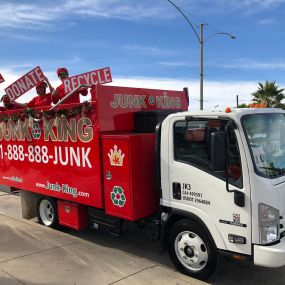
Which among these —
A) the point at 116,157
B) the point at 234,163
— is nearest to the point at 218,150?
the point at 234,163

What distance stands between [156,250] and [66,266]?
56.0 inches

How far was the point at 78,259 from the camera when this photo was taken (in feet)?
17.3

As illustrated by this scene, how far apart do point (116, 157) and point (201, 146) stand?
4.00ft

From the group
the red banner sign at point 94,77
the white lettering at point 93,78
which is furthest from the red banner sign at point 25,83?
the white lettering at point 93,78

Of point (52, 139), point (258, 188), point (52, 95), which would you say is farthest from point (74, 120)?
point (258, 188)

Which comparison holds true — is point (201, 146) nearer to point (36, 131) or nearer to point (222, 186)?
point (222, 186)

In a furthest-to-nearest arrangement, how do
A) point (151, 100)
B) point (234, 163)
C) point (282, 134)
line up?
point (151, 100) → point (282, 134) → point (234, 163)

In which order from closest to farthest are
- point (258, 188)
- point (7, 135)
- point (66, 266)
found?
point (258, 188)
point (66, 266)
point (7, 135)

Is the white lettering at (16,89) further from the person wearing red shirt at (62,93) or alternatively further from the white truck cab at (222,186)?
the white truck cab at (222,186)

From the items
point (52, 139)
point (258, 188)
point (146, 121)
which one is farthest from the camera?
point (52, 139)

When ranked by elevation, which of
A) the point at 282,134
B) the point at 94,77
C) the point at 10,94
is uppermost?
the point at 94,77

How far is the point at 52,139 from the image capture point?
20.1 ft

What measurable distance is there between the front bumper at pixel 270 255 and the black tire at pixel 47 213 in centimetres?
384

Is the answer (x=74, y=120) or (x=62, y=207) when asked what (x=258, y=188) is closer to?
(x=74, y=120)
